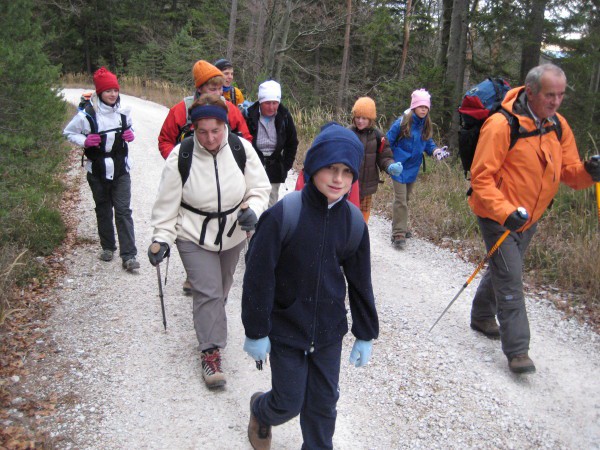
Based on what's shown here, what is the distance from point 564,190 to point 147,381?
6209 mm

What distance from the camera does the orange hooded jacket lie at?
372cm

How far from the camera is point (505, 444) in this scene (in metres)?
3.28

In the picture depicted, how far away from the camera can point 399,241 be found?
6.82 meters

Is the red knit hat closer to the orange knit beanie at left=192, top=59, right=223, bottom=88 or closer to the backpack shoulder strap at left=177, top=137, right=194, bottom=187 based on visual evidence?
the orange knit beanie at left=192, top=59, right=223, bottom=88

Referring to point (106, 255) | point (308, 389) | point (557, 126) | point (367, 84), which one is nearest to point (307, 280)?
point (308, 389)

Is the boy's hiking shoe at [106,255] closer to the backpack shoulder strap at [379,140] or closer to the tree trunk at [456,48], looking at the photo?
the backpack shoulder strap at [379,140]

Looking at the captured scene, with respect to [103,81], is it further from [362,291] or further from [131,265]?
[362,291]

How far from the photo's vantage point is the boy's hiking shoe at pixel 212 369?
368cm

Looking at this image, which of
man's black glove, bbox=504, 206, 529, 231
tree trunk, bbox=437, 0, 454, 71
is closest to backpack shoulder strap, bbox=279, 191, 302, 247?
man's black glove, bbox=504, 206, 529, 231

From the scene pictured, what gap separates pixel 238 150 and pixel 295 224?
155cm

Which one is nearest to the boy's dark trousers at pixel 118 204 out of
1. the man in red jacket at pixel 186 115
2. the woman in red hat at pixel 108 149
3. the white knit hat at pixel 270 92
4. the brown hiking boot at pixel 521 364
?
the woman in red hat at pixel 108 149

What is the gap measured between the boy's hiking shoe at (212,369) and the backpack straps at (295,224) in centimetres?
166

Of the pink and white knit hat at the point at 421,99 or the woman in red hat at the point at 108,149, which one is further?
the pink and white knit hat at the point at 421,99

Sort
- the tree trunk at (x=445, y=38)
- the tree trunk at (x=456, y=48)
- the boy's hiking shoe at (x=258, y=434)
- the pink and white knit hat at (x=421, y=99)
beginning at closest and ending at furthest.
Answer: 1. the boy's hiking shoe at (x=258, y=434)
2. the pink and white knit hat at (x=421, y=99)
3. the tree trunk at (x=456, y=48)
4. the tree trunk at (x=445, y=38)
